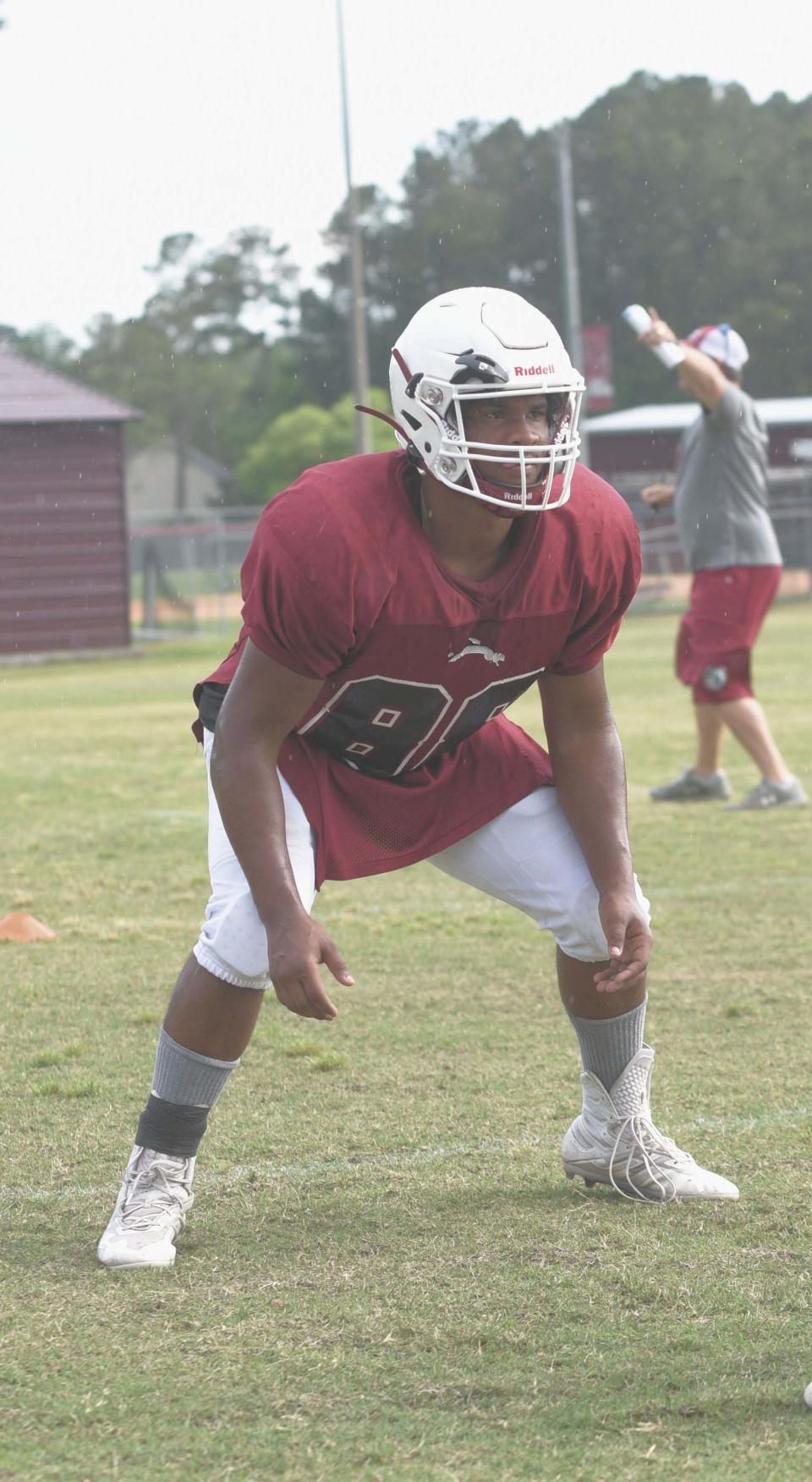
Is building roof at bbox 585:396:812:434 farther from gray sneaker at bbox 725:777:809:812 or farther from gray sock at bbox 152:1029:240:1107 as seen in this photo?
gray sock at bbox 152:1029:240:1107

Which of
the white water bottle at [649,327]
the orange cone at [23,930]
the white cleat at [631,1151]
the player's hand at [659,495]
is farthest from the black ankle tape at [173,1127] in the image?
the player's hand at [659,495]

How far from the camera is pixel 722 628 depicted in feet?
26.3

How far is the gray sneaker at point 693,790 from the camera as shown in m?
8.34

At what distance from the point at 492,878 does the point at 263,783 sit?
58 cm

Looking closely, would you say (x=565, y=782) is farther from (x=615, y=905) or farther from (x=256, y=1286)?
(x=256, y=1286)

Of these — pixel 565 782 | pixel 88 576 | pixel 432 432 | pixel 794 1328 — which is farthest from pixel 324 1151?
pixel 88 576

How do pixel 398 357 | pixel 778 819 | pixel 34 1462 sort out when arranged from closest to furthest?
pixel 34 1462, pixel 398 357, pixel 778 819

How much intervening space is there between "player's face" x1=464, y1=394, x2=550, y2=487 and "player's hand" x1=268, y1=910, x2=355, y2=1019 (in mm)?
795

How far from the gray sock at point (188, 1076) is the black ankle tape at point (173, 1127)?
0.05ft

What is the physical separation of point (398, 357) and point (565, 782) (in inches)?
33.0

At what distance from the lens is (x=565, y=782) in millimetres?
3312

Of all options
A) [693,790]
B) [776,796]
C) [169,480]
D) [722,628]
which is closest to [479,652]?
[722,628]

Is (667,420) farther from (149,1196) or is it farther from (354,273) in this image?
(149,1196)

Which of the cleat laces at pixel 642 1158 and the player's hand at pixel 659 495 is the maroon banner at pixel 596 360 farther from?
the cleat laces at pixel 642 1158
